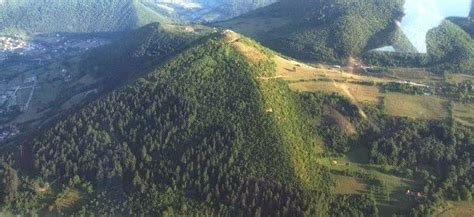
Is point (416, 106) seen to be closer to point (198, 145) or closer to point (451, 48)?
point (451, 48)

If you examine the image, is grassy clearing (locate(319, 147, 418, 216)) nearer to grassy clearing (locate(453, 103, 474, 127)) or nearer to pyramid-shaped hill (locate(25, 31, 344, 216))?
pyramid-shaped hill (locate(25, 31, 344, 216))

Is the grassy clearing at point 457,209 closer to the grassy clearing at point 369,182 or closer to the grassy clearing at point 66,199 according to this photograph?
the grassy clearing at point 369,182

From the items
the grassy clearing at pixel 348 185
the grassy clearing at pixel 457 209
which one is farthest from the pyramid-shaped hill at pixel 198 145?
the grassy clearing at pixel 457 209

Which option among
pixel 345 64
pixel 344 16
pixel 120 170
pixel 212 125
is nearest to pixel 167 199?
pixel 120 170

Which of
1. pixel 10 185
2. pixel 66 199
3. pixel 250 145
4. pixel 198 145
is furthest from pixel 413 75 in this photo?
pixel 10 185

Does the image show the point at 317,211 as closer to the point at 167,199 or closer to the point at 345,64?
the point at 167,199
